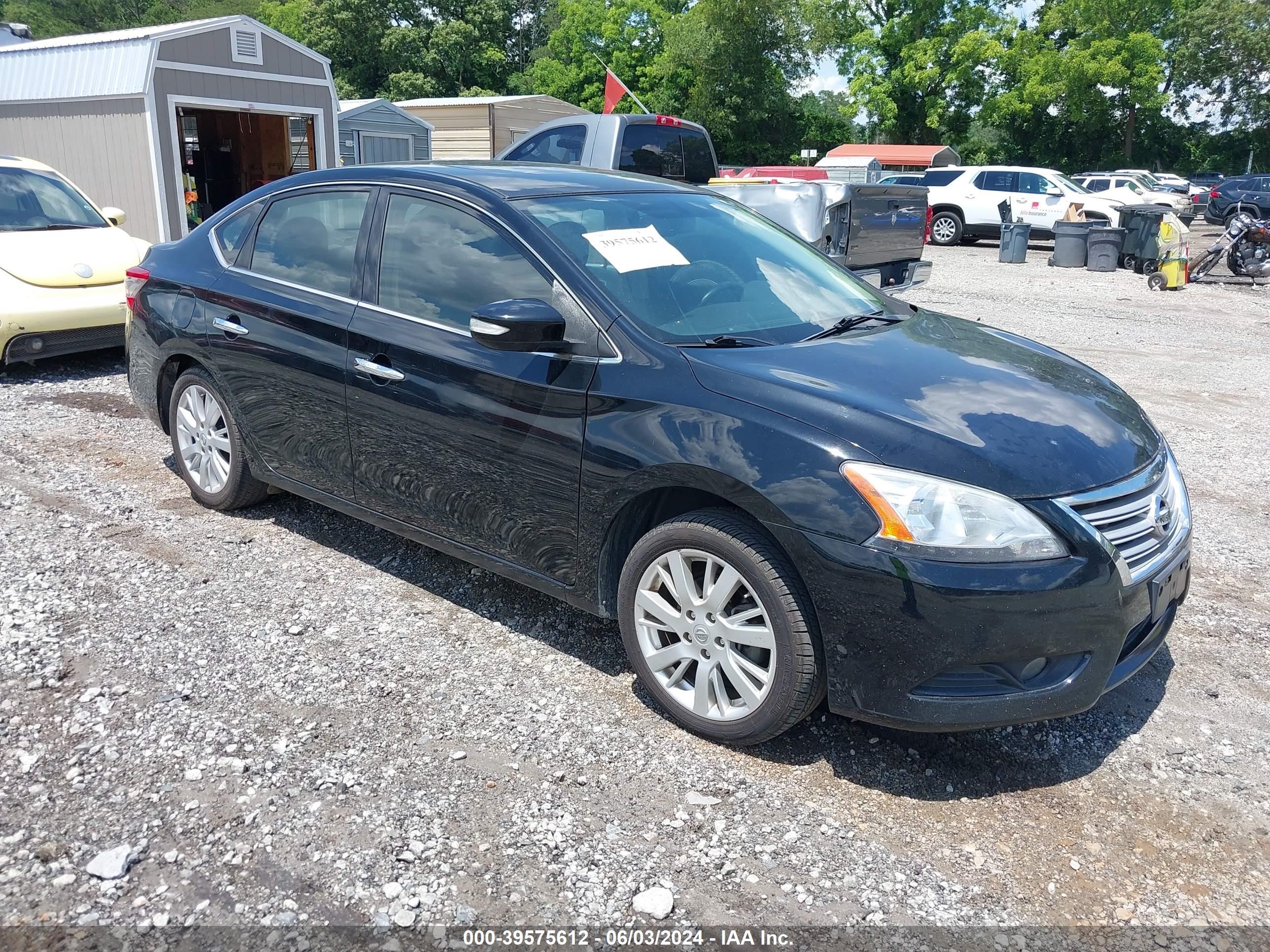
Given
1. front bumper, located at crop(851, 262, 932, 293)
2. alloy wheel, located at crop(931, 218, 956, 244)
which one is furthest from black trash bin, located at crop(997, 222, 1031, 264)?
front bumper, located at crop(851, 262, 932, 293)

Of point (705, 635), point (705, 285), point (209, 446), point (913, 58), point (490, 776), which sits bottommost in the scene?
point (490, 776)

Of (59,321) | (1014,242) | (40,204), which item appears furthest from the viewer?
(1014,242)

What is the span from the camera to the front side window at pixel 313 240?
415 cm

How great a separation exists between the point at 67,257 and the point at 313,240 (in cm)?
457

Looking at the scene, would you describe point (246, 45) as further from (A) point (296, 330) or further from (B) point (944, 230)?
(B) point (944, 230)

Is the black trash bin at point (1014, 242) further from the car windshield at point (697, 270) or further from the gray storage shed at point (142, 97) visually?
the car windshield at point (697, 270)

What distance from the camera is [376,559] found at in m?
4.61

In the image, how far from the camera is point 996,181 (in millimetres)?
23625

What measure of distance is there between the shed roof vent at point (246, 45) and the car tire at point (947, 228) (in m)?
15.5

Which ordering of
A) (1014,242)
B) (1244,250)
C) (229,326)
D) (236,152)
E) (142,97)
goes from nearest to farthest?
(229,326) → (142,97) → (1244,250) → (236,152) → (1014,242)

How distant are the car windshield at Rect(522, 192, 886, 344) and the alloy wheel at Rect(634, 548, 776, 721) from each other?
2.55 feet

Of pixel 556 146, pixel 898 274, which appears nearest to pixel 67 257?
pixel 556 146

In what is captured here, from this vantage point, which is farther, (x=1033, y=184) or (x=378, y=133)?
(x=378, y=133)

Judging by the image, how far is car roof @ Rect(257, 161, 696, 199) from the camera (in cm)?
389
